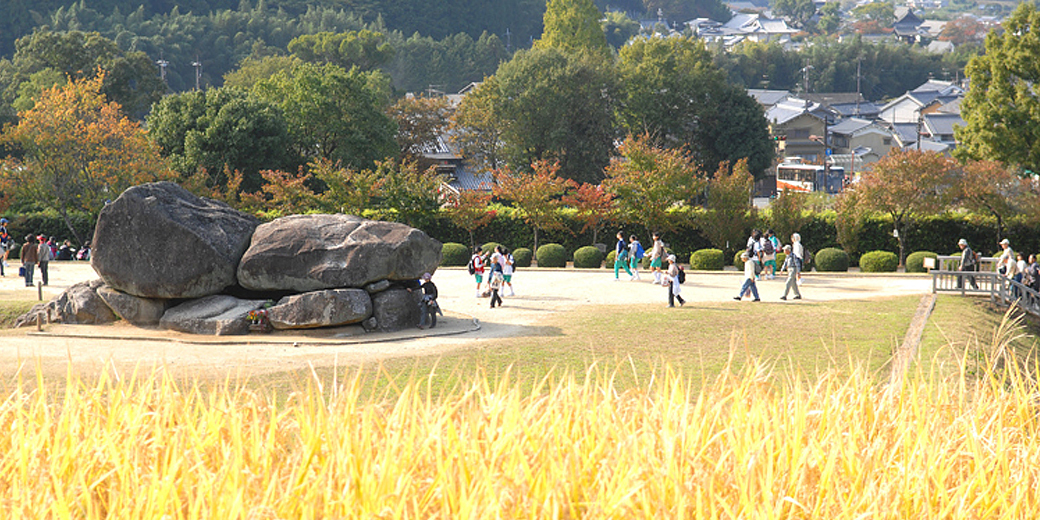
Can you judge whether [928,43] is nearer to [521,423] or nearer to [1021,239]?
[1021,239]

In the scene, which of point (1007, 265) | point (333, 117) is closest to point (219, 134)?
point (333, 117)

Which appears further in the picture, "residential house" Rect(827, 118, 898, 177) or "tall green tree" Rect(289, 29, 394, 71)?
"residential house" Rect(827, 118, 898, 177)

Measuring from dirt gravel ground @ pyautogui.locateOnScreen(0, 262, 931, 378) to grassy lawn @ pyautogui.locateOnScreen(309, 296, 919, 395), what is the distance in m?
0.90

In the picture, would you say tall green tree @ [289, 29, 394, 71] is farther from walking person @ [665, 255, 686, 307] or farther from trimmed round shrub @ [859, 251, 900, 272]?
walking person @ [665, 255, 686, 307]

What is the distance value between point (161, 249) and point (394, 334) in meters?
5.13

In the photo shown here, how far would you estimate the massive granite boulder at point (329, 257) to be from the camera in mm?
18766

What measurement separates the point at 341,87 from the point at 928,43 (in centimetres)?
Answer: 17617

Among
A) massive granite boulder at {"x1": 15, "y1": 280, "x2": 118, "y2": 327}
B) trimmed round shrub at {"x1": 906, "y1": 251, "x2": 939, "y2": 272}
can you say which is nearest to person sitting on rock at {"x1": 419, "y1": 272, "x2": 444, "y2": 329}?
massive granite boulder at {"x1": 15, "y1": 280, "x2": 118, "y2": 327}

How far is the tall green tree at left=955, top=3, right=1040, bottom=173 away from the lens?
125 feet

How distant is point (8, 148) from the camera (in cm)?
5812

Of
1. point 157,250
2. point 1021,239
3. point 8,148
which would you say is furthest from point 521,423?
point 8,148

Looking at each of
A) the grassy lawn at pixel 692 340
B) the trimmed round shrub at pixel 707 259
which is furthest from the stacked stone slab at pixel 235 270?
the trimmed round shrub at pixel 707 259

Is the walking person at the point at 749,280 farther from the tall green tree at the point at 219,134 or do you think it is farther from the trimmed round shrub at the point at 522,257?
the tall green tree at the point at 219,134

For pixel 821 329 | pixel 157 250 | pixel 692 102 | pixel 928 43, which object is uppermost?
pixel 928 43
